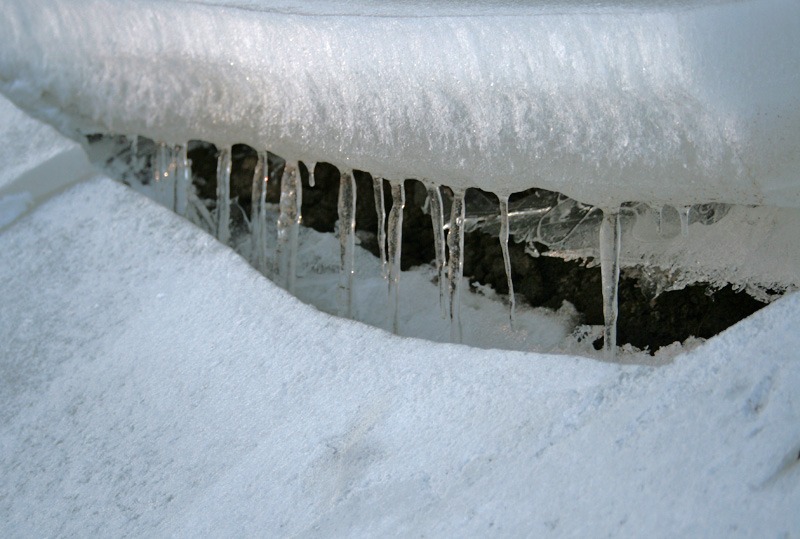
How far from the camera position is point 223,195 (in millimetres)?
1415

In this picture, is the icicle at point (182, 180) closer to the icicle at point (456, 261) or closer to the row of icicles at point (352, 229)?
the row of icicles at point (352, 229)

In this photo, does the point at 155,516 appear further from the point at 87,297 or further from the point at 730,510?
the point at 730,510

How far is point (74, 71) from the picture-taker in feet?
4.53

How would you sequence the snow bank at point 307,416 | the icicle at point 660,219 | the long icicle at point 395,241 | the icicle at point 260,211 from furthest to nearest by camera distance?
the icicle at point 260,211 → the long icicle at point 395,241 → the icicle at point 660,219 → the snow bank at point 307,416

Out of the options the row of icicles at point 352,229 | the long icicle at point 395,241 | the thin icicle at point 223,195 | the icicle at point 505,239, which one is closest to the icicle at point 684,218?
the row of icicles at point 352,229

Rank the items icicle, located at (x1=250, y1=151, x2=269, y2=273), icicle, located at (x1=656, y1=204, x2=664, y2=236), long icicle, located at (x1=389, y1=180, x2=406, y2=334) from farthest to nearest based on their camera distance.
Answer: icicle, located at (x1=250, y1=151, x2=269, y2=273) < long icicle, located at (x1=389, y1=180, x2=406, y2=334) < icicle, located at (x1=656, y1=204, x2=664, y2=236)

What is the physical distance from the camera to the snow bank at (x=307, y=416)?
0.77 m

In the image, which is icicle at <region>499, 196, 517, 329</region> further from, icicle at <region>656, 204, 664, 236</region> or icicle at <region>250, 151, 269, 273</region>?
icicle at <region>250, 151, 269, 273</region>

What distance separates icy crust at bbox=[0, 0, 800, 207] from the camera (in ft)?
3.29

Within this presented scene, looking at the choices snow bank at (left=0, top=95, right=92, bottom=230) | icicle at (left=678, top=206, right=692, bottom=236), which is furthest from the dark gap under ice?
snow bank at (left=0, top=95, right=92, bottom=230)

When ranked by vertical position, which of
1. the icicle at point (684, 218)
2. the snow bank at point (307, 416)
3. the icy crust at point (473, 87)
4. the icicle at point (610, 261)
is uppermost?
the icy crust at point (473, 87)

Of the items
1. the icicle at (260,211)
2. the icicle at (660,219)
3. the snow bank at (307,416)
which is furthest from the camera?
the icicle at (260,211)

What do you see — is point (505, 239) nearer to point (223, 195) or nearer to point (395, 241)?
point (395, 241)

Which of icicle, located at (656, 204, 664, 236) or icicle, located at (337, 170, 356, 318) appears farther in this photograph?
icicle, located at (337, 170, 356, 318)
